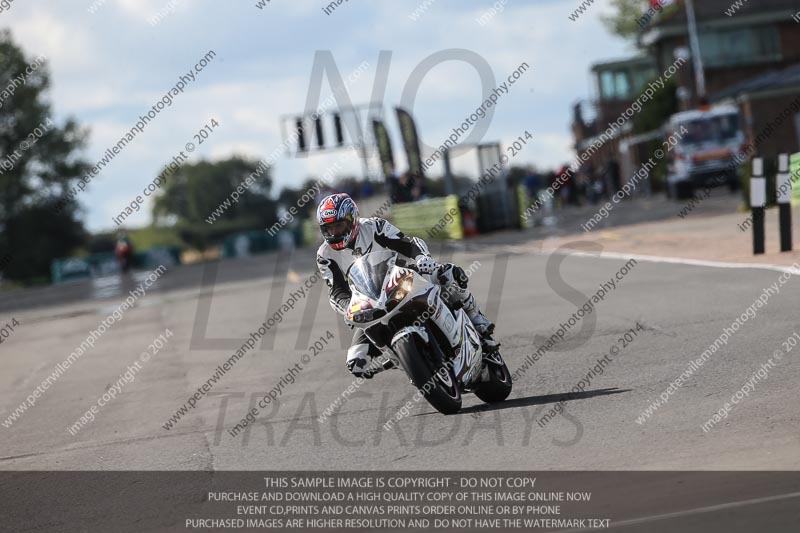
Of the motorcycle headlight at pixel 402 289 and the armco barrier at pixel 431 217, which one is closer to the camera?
the motorcycle headlight at pixel 402 289

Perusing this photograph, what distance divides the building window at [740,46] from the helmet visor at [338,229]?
53014 mm

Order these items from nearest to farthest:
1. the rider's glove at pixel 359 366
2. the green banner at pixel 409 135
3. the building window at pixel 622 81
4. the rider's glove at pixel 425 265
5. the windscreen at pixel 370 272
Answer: the windscreen at pixel 370 272 → the rider's glove at pixel 425 265 → the rider's glove at pixel 359 366 → the green banner at pixel 409 135 → the building window at pixel 622 81

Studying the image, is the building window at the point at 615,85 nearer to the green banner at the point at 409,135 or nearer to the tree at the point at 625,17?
the tree at the point at 625,17

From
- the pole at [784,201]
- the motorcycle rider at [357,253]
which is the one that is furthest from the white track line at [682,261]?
the motorcycle rider at [357,253]

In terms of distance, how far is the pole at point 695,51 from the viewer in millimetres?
54938

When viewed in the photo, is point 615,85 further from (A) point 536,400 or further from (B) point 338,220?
(B) point 338,220

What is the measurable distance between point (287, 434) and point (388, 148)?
35.5 m

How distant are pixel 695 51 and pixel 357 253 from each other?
50595 mm

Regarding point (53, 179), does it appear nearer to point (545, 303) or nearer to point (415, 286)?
point (545, 303)

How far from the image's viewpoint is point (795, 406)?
7262 millimetres
